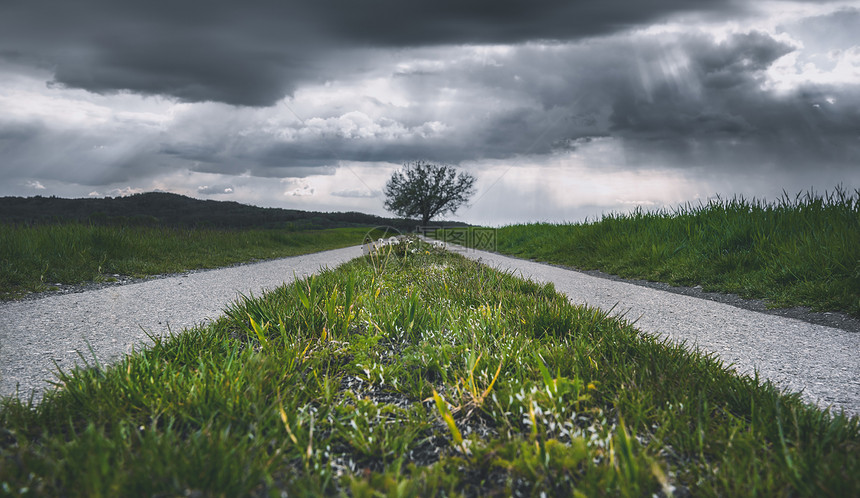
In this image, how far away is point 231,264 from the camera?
11.3 meters

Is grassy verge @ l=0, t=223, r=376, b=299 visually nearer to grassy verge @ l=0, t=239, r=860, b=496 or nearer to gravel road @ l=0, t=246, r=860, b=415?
gravel road @ l=0, t=246, r=860, b=415

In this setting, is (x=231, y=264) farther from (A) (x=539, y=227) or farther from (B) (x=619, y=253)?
(A) (x=539, y=227)

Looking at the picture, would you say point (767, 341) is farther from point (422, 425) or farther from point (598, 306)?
point (422, 425)

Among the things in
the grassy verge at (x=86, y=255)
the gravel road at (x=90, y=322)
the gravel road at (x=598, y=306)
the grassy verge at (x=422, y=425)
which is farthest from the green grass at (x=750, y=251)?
the grassy verge at (x=86, y=255)

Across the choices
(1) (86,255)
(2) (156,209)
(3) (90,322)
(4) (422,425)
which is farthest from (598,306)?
(2) (156,209)

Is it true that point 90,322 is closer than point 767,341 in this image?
No

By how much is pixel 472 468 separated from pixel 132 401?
1640mm

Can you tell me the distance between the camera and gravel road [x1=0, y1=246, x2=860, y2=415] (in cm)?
282

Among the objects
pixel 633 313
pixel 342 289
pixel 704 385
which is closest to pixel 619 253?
pixel 633 313

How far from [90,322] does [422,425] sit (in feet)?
12.7

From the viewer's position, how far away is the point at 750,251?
7168 mm

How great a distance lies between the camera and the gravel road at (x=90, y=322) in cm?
295

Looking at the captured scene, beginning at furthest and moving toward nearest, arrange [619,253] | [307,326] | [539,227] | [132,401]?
[539,227], [619,253], [307,326], [132,401]

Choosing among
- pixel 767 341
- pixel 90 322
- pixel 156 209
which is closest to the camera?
pixel 767 341
